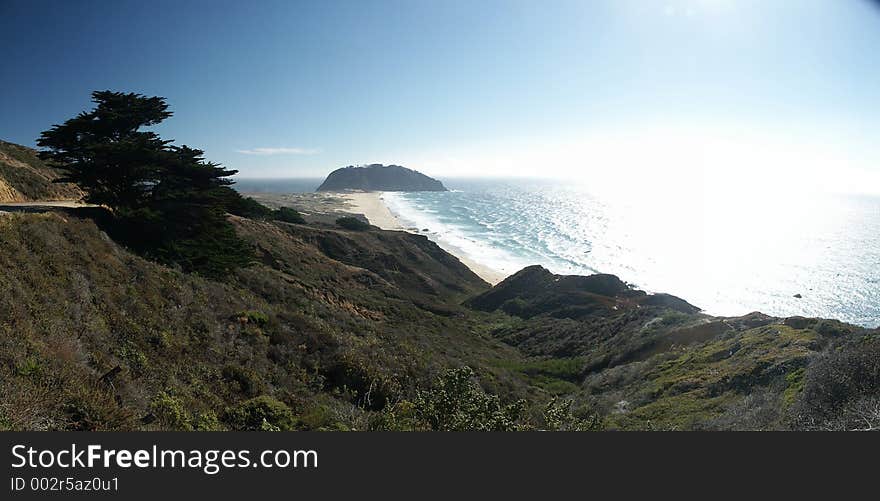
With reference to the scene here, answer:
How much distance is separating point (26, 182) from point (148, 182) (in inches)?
456

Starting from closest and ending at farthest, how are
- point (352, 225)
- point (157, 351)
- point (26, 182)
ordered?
point (157, 351) → point (26, 182) → point (352, 225)

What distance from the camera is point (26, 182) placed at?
69.3 ft

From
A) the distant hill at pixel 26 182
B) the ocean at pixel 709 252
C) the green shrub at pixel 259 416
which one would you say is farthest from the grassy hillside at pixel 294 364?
the ocean at pixel 709 252

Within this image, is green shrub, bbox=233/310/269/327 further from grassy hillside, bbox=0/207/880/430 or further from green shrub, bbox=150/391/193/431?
green shrub, bbox=150/391/193/431

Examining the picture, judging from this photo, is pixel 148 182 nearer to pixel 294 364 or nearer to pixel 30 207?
pixel 30 207

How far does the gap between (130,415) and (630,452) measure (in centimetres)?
694

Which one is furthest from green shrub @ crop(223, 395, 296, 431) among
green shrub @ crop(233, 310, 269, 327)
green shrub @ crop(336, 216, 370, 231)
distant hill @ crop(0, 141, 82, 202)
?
green shrub @ crop(336, 216, 370, 231)

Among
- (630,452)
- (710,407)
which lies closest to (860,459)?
(630,452)

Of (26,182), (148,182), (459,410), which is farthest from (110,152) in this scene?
(459,410)

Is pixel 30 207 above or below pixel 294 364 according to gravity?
above

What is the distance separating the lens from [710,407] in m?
11.6

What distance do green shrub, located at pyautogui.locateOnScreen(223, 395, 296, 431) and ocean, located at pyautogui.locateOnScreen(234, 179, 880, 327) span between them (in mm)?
56572

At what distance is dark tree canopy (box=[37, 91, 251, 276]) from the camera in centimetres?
1459

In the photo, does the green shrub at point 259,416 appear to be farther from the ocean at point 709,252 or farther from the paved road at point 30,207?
the ocean at point 709,252
